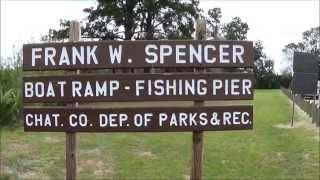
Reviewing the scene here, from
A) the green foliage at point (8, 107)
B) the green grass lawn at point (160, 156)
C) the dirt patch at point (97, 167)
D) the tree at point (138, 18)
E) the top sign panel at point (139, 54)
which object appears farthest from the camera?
the tree at point (138, 18)

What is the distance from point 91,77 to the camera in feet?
26.6

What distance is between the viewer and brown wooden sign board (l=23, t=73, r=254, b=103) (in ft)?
26.4

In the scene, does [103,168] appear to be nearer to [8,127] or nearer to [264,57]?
[8,127]

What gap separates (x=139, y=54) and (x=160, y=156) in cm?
683

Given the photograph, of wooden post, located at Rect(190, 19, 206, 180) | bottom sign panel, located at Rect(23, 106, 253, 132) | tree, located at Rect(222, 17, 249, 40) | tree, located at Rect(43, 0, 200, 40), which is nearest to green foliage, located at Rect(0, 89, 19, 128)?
bottom sign panel, located at Rect(23, 106, 253, 132)

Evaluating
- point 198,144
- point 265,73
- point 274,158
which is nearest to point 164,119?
point 198,144

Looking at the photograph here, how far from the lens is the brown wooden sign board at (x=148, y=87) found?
805cm

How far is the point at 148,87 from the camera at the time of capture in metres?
8.08

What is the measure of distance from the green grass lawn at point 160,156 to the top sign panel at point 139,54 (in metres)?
4.12

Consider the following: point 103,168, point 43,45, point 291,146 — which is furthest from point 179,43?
point 291,146

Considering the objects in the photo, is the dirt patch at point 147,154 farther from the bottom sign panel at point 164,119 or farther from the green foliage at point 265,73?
the green foliage at point 265,73

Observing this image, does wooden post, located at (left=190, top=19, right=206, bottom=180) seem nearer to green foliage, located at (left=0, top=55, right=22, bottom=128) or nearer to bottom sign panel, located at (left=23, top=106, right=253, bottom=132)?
bottom sign panel, located at (left=23, top=106, right=253, bottom=132)

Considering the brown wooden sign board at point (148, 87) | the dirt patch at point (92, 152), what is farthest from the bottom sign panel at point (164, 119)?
the dirt patch at point (92, 152)

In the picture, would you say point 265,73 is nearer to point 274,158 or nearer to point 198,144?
point 274,158
